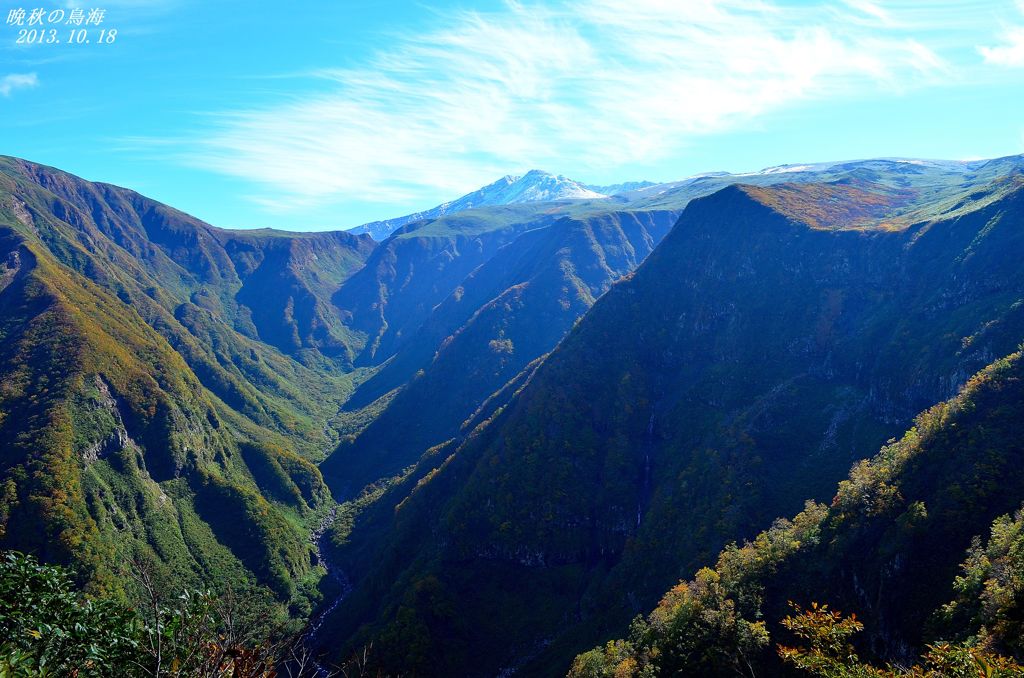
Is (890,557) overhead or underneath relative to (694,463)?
overhead

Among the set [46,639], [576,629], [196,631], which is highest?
[46,639]

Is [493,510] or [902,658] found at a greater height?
[902,658]

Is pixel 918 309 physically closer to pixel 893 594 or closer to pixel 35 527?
pixel 893 594

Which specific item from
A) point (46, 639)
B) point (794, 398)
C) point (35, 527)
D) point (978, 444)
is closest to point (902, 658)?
point (978, 444)

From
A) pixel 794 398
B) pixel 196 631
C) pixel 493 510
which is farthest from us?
pixel 493 510

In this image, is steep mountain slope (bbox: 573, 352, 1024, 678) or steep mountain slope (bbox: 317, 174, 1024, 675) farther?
steep mountain slope (bbox: 317, 174, 1024, 675)

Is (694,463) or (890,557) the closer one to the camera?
(890,557)

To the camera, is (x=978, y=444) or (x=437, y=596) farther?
(x=437, y=596)

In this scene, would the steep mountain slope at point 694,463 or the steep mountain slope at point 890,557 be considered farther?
the steep mountain slope at point 694,463
